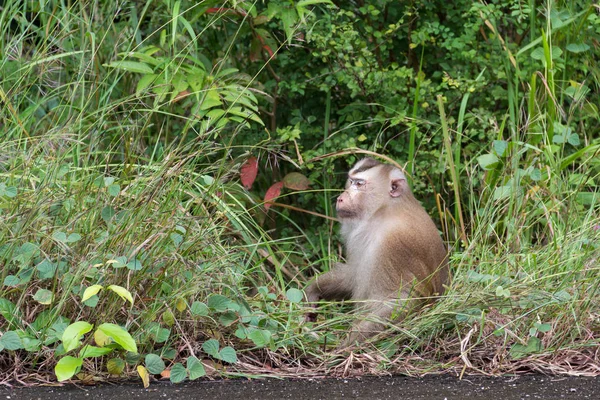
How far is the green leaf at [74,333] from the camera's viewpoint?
126 inches

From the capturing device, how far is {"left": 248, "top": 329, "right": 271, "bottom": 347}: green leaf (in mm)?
3602

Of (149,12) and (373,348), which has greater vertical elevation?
(149,12)

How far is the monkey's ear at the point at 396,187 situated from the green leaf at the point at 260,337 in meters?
1.00

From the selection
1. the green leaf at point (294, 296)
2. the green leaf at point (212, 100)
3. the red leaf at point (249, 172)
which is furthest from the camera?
the red leaf at point (249, 172)

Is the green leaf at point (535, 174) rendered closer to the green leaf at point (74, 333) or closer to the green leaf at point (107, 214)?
the green leaf at point (107, 214)

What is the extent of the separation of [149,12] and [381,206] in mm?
2443

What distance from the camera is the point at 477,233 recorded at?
441cm

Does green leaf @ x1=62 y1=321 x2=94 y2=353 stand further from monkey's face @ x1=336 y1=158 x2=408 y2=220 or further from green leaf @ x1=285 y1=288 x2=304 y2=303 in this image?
monkey's face @ x1=336 y1=158 x2=408 y2=220

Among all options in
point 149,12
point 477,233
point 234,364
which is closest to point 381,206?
point 477,233

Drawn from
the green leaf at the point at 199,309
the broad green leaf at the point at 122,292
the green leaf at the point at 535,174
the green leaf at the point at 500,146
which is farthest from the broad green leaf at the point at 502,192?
the broad green leaf at the point at 122,292

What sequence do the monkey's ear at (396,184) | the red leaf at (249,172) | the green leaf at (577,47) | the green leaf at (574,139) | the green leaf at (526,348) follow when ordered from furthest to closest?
the green leaf at (577,47)
the red leaf at (249,172)
the green leaf at (574,139)
the monkey's ear at (396,184)
the green leaf at (526,348)

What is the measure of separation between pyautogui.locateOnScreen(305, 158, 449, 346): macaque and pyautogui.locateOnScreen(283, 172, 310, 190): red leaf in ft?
2.87

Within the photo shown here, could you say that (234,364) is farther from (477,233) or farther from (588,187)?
(588,187)

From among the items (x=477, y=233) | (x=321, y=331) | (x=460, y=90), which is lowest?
(x=321, y=331)
